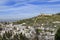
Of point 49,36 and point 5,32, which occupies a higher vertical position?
point 5,32

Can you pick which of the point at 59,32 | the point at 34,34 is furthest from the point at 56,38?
the point at 34,34

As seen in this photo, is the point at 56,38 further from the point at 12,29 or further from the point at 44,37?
the point at 12,29

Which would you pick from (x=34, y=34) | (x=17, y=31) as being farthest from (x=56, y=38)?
(x=17, y=31)

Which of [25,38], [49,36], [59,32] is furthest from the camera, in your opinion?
[49,36]

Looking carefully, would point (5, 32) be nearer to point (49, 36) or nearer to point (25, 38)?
point (25, 38)

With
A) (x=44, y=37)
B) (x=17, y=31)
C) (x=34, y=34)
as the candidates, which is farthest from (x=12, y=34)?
(x=44, y=37)

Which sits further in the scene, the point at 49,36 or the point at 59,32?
the point at 49,36

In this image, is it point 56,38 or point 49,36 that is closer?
point 56,38

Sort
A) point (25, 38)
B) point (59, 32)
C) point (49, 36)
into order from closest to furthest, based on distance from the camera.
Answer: point (25, 38) → point (59, 32) → point (49, 36)
